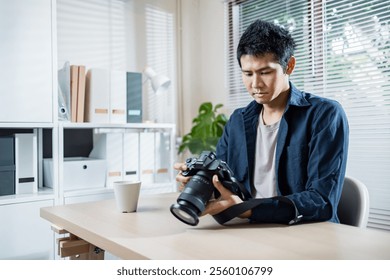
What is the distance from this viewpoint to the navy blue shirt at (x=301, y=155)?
2.74 feet

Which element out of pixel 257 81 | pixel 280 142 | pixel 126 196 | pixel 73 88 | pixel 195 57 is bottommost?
pixel 126 196

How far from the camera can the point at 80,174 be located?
186 centimetres

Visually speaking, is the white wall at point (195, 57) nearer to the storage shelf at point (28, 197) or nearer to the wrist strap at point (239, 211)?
the storage shelf at point (28, 197)

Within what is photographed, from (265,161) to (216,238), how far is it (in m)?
0.48

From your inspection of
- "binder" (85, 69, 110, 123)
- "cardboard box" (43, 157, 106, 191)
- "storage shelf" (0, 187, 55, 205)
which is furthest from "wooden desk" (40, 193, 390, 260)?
"binder" (85, 69, 110, 123)

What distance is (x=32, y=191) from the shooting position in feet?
5.73

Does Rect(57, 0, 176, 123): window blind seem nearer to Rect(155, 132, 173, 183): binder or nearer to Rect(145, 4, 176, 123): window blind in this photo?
Rect(145, 4, 176, 123): window blind

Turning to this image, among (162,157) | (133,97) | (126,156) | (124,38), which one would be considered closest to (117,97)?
(133,97)

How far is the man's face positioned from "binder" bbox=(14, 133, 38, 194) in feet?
3.68

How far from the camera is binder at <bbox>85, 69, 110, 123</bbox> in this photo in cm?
189

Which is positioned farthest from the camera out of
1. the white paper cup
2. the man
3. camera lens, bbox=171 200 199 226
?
the white paper cup

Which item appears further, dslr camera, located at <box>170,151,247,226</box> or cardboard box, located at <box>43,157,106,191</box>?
cardboard box, located at <box>43,157,106,191</box>

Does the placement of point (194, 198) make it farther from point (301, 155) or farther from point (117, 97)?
point (117, 97)
